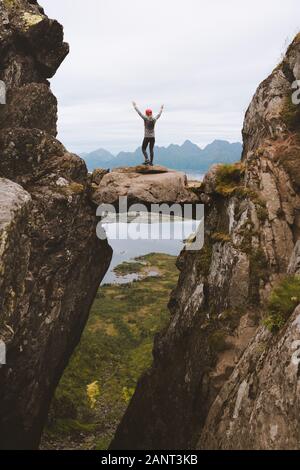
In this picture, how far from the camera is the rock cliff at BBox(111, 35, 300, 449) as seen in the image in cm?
1381

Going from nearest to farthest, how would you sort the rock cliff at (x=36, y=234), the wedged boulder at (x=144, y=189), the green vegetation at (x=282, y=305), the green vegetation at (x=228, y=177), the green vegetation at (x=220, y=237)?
the green vegetation at (x=282, y=305) → the green vegetation at (x=220, y=237) → the rock cliff at (x=36, y=234) → the green vegetation at (x=228, y=177) → the wedged boulder at (x=144, y=189)

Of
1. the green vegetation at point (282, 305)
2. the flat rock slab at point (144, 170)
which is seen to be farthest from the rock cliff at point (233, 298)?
the flat rock slab at point (144, 170)

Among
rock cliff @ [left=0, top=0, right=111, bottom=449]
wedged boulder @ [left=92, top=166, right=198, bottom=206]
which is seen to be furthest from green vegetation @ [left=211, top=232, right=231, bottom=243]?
rock cliff @ [left=0, top=0, right=111, bottom=449]

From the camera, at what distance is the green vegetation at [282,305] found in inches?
499

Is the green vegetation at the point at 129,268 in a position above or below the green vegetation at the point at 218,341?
below

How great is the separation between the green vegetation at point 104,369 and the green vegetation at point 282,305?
2024 centimetres

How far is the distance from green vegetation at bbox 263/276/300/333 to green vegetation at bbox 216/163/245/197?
34.0 feet

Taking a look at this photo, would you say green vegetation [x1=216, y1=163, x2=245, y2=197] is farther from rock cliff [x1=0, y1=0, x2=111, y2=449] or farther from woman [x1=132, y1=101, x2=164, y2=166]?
rock cliff [x1=0, y1=0, x2=111, y2=449]

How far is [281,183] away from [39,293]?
16.3 m

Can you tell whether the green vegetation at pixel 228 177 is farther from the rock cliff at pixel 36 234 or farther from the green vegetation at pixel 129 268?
the green vegetation at pixel 129 268

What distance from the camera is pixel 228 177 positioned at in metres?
23.7

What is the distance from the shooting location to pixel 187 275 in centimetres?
2533

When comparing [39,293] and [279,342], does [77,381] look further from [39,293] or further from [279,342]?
[279,342]
